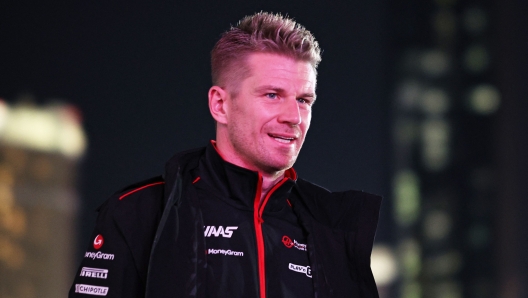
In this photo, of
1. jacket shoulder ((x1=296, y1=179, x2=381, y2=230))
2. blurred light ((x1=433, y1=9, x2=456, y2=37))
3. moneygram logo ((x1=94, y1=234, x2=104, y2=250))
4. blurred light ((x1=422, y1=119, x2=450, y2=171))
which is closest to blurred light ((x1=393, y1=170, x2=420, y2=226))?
blurred light ((x1=422, y1=119, x2=450, y2=171))

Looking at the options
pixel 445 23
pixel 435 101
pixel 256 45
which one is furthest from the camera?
pixel 435 101

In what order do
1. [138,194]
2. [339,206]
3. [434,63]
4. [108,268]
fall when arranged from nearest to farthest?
[108,268] < [138,194] < [339,206] < [434,63]

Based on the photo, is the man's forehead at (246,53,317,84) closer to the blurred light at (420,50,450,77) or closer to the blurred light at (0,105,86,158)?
the blurred light at (0,105,86,158)

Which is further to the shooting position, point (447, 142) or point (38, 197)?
point (447, 142)

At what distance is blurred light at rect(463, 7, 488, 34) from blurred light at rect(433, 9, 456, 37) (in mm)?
120

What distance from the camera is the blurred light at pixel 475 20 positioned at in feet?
18.8

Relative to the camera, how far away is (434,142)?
21.0 feet

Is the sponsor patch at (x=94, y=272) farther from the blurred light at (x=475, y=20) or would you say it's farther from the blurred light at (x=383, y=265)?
the blurred light at (x=475, y=20)

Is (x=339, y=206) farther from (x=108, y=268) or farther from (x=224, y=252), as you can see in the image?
(x=108, y=268)

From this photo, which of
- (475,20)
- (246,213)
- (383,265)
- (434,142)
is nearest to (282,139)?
(246,213)

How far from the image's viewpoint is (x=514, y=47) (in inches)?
202

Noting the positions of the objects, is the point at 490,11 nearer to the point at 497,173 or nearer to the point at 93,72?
the point at 497,173

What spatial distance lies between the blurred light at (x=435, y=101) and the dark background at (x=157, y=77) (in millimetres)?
2584

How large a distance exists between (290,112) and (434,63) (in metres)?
4.75
